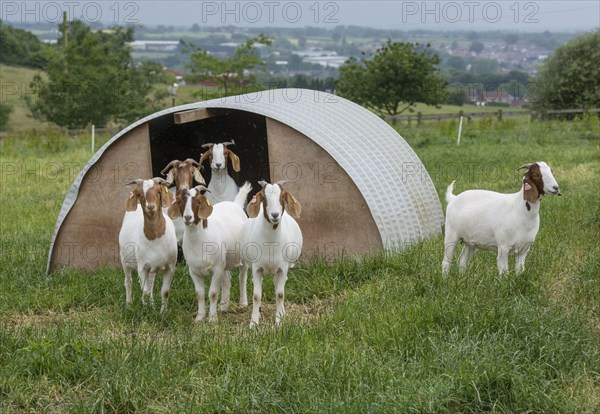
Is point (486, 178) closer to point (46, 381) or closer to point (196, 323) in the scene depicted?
point (196, 323)

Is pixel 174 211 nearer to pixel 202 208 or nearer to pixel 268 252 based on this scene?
pixel 202 208

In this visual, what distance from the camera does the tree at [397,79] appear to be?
4216cm

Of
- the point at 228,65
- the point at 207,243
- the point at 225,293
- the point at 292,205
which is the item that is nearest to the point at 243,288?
the point at 225,293

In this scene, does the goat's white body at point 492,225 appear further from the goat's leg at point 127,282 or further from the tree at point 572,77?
the tree at point 572,77

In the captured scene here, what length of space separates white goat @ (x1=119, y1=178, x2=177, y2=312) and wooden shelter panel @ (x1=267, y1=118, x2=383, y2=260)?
2273 mm

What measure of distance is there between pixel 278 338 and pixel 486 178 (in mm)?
10825

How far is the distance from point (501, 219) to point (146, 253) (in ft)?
11.4

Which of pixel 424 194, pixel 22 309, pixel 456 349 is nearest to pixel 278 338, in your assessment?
pixel 456 349

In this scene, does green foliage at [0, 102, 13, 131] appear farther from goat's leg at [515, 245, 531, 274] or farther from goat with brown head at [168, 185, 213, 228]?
goat's leg at [515, 245, 531, 274]

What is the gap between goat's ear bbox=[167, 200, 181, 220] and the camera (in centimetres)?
879

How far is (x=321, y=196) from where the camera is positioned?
37.4 ft

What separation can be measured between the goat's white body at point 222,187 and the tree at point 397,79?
101 ft

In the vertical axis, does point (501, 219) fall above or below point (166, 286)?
above

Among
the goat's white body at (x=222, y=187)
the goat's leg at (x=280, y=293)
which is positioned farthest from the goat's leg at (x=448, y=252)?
the goat's white body at (x=222, y=187)
